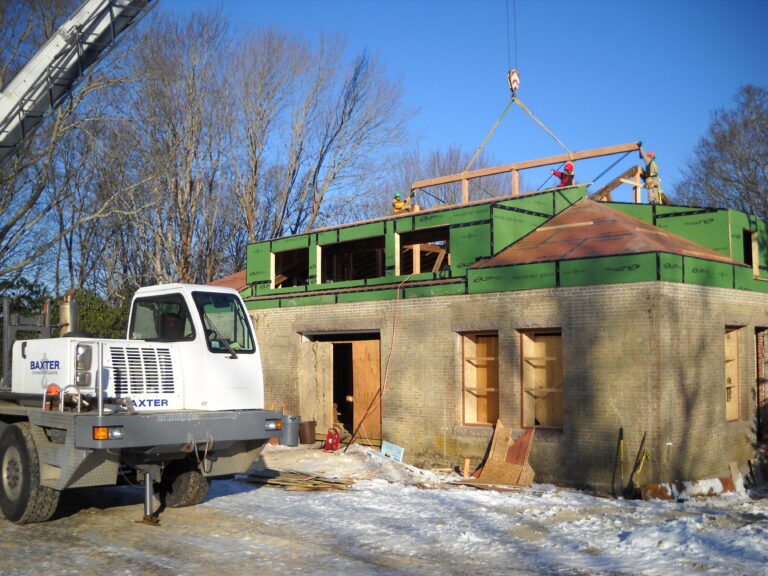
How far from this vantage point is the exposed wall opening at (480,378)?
16.2m

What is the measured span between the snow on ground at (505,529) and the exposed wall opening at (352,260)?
751cm

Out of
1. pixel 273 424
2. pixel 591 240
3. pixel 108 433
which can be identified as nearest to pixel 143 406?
pixel 108 433

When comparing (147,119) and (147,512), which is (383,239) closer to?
(147,512)

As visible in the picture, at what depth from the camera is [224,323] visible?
10492 millimetres

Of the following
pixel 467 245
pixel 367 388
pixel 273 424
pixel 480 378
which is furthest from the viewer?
pixel 367 388

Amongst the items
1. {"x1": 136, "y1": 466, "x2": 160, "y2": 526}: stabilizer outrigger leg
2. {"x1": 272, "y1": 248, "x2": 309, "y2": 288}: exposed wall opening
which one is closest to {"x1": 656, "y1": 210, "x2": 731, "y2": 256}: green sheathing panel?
{"x1": 272, "y1": 248, "x2": 309, "y2": 288}: exposed wall opening

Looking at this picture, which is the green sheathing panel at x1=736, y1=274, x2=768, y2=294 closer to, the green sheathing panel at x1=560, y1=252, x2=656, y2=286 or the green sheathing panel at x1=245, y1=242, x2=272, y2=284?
the green sheathing panel at x1=560, y1=252, x2=656, y2=286

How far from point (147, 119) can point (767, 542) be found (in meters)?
25.9

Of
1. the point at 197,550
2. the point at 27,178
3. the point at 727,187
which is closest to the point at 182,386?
the point at 197,550

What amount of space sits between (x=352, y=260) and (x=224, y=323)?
451 inches

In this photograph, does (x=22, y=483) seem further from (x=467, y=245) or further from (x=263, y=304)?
(x=263, y=304)

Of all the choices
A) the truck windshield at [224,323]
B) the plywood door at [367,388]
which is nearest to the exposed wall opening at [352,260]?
the plywood door at [367,388]

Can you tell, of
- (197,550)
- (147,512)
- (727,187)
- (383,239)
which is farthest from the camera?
(727,187)

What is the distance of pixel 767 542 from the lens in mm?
8734
